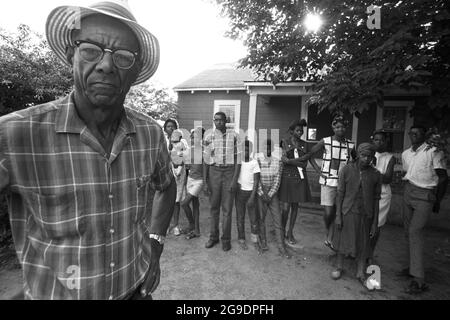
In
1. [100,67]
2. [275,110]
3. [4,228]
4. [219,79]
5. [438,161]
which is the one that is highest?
[219,79]

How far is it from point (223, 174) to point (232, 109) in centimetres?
635

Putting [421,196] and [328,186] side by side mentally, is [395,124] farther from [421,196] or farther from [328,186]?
[421,196]

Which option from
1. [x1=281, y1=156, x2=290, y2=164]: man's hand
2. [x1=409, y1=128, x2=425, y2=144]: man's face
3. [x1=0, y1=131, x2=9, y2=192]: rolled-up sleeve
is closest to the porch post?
[x1=281, y1=156, x2=290, y2=164]: man's hand

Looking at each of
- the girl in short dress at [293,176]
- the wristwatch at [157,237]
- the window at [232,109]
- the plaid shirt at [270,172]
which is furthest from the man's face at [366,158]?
the window at [232,109]

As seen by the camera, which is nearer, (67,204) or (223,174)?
(67,204)

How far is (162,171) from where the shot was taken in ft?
4.89

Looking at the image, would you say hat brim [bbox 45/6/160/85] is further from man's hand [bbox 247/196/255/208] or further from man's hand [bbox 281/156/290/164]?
man's hand [bbox 281/156/290/164]

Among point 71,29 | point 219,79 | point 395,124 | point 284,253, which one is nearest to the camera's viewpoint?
point 71,29

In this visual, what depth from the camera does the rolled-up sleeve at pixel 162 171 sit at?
147 centimetres

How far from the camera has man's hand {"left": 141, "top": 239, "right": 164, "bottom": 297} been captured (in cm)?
134

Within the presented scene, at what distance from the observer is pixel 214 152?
443 cm

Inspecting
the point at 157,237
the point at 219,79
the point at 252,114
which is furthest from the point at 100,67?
the point at 219,79

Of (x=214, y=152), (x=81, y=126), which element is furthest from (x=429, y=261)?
(x=81, y=126)
